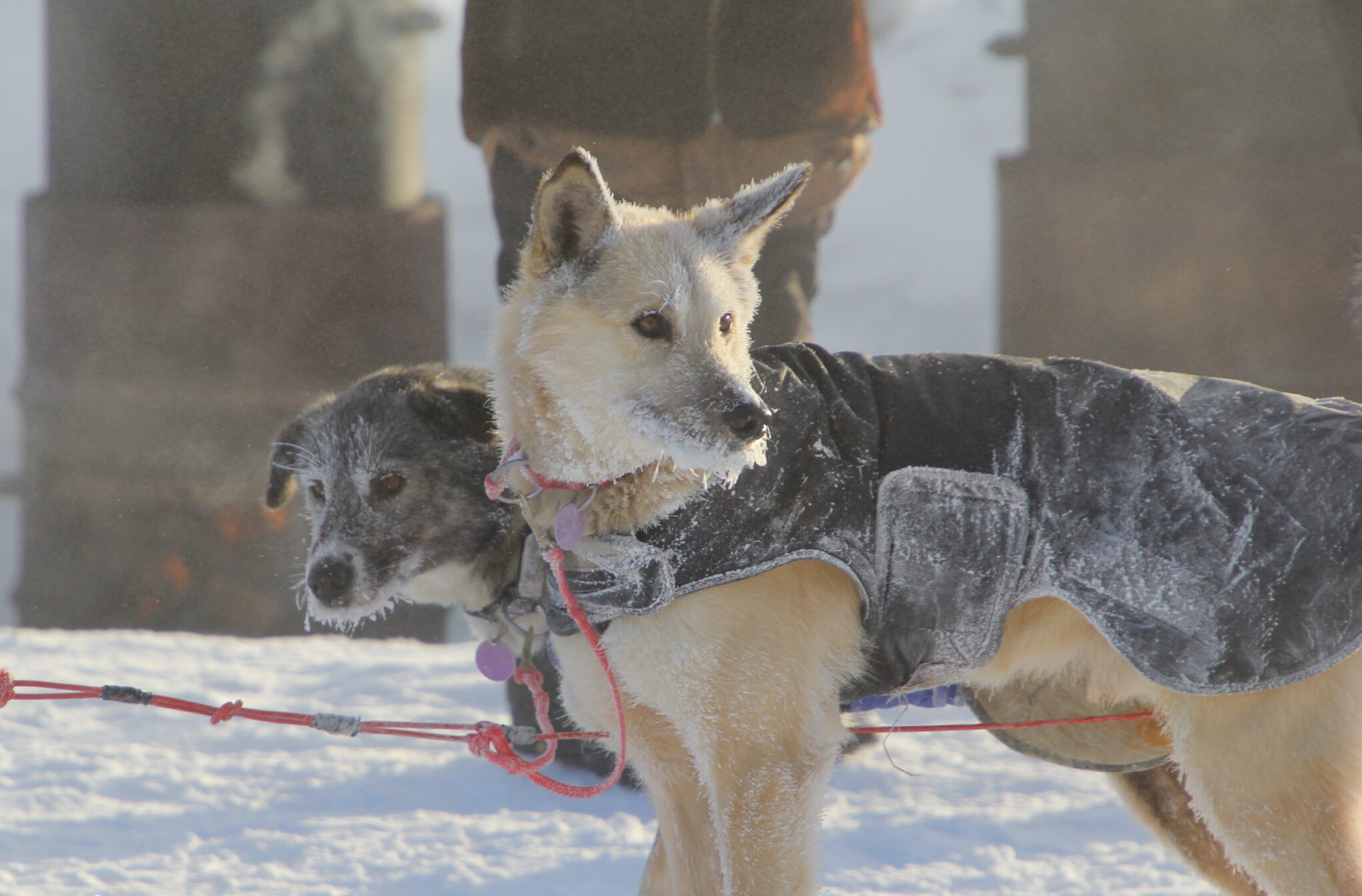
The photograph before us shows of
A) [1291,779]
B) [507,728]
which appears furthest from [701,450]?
[1291,779]

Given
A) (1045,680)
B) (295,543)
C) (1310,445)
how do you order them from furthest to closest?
(295,543) < (1045,680) < (1310,445)

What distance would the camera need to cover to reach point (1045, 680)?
2377mm

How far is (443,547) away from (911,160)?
3249 millimetres

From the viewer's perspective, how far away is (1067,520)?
6.15 feet

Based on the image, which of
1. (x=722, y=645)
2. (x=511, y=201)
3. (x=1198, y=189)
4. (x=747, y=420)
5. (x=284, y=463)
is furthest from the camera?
(x=1198, y=189)

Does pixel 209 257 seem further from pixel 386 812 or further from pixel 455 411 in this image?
pixel 455 411

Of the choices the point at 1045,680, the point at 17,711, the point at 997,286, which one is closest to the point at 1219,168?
the point at 997,286

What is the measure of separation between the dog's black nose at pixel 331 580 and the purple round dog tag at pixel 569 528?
688mm

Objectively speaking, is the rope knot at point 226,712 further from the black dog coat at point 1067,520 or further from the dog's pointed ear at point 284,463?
the black dog coat at point 1067,520

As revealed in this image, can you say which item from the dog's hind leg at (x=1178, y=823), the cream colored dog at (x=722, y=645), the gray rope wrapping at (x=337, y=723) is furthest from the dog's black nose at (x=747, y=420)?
the dog's hind leg at (x=1178, y=823)

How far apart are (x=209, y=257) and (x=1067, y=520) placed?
4613 millimetres

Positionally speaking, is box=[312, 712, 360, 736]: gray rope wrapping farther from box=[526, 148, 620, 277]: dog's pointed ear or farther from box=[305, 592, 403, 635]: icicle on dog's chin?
box=[526, 148, 620, 277]: dog's pointed ear

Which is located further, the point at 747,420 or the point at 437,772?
the point at 437,772

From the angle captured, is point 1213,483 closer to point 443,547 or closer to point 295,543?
point 443,547
